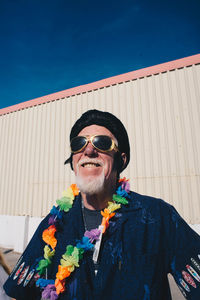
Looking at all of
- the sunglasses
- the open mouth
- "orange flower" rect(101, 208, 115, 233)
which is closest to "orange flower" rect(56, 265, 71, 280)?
"orange flower" rect(101, 208, 115, 233)

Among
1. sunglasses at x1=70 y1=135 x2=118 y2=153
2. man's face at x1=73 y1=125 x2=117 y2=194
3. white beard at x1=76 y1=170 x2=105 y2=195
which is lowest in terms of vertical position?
white beard at x1=76 y1=170 x2=105 y2=195

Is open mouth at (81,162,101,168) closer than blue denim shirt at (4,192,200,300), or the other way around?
blue denim shirt at (4,192,200,300)

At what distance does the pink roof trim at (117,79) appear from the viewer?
5.09m

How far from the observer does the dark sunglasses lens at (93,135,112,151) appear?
1.64 metres

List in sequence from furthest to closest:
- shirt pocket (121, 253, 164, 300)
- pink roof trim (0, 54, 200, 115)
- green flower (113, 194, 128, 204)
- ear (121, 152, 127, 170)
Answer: pink roof trim (0, 54, 200, 115) → ear (121, 152, 127, 170) → green flower (113, 194, 128, 204) → shirt pocket (121, 253, 164, 300)

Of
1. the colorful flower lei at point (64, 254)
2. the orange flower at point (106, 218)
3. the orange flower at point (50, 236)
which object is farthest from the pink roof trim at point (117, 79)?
the orange flower at point (50, 236)

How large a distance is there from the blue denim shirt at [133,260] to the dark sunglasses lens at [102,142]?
0.55 metres

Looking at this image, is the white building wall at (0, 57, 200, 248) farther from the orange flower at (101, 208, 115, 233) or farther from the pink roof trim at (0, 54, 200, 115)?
the orange flower at (101, 208, 115, 233)

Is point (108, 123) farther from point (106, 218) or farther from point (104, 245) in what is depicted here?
point (104, 245)

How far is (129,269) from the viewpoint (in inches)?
46.9

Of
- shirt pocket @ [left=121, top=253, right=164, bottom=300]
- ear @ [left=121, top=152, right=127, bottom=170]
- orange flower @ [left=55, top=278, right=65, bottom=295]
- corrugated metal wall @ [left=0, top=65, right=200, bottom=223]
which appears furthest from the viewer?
corrugated metal wall @ [left=0, top=65, right=200, bottom=223]

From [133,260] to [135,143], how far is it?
419 cm

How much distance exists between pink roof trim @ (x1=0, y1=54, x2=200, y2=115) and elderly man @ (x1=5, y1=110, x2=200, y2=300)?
4.38m

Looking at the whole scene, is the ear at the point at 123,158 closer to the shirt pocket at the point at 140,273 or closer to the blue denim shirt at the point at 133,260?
the blue denim shirt at the point at 133,260
